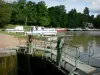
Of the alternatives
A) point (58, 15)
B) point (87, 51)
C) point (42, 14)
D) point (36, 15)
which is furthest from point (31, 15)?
point (87, 51)

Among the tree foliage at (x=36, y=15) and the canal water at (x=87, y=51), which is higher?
the tree foliage at (x=36, y=15)

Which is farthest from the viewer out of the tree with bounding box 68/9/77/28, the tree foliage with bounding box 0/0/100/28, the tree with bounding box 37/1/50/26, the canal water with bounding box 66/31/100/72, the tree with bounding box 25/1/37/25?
the tree with bounding box 68/9/77/28

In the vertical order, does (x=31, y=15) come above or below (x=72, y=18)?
above

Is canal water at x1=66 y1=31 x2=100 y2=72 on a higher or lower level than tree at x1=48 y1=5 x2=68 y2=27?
lower

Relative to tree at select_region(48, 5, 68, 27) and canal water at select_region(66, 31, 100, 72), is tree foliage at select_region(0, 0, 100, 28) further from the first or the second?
canal water at select_region(66, 31, 100, 72)

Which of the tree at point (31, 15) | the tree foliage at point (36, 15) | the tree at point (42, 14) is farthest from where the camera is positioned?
the tree at point (42, 14)

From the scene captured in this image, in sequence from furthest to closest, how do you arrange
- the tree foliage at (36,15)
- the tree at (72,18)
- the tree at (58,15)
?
the tree at (72,18), the tree at (58,15), the tree foliage at (36,15)

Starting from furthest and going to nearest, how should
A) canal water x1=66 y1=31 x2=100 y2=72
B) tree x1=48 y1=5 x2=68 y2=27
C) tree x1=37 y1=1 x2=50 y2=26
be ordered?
tree x1=48 y1=5 x2=68 y2=27, tree x1=37 y1=1 x2=50 y2=26, canal water x1=66 y1=31 x2=100 y2=72

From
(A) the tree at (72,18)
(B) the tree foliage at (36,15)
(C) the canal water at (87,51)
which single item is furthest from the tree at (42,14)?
A: (C) the canal water at (87,51)

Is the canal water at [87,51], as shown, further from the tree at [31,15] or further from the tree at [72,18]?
the tree at [72,18]

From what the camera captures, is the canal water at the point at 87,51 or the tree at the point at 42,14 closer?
the canal water at the point at 87,51

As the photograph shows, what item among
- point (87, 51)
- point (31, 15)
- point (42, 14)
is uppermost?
point (42, 14)

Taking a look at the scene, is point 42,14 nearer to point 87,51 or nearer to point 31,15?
point 31,15

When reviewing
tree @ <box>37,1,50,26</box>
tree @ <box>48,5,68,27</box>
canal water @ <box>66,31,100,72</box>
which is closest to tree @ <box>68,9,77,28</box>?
tree @ <box>48,5,68,27</box>
